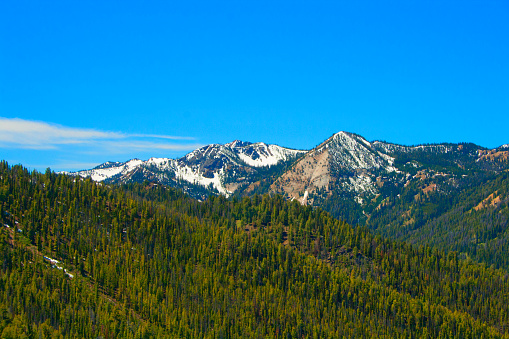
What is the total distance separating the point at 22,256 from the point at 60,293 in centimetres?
3182

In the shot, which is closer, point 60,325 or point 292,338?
A: point 60,325

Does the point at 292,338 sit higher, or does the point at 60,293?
the point at 60,293

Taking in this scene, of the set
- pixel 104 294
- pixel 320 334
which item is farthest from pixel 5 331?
pixel 320 334

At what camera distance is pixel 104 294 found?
647 ft

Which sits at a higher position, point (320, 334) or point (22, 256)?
point (22, 256)

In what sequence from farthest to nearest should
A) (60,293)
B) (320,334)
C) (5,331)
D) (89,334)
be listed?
(320,334)
(60,293)
(89,334)
(5,331)

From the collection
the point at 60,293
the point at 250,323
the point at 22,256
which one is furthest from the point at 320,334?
the point at 22,256

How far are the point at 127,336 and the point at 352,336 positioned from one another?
3977 inches

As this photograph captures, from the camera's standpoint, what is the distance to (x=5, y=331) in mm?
147125

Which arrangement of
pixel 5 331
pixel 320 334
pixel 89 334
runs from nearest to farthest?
pixel 5 331 → pixel 89 334 → pixel 320 334

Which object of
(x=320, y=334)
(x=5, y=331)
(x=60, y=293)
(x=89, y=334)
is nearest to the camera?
(x=5, y=331)

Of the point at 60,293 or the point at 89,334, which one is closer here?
the point at 89,334

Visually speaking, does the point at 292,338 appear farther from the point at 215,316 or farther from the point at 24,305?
the point at 24,305

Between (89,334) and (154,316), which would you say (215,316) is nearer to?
(154,316)
